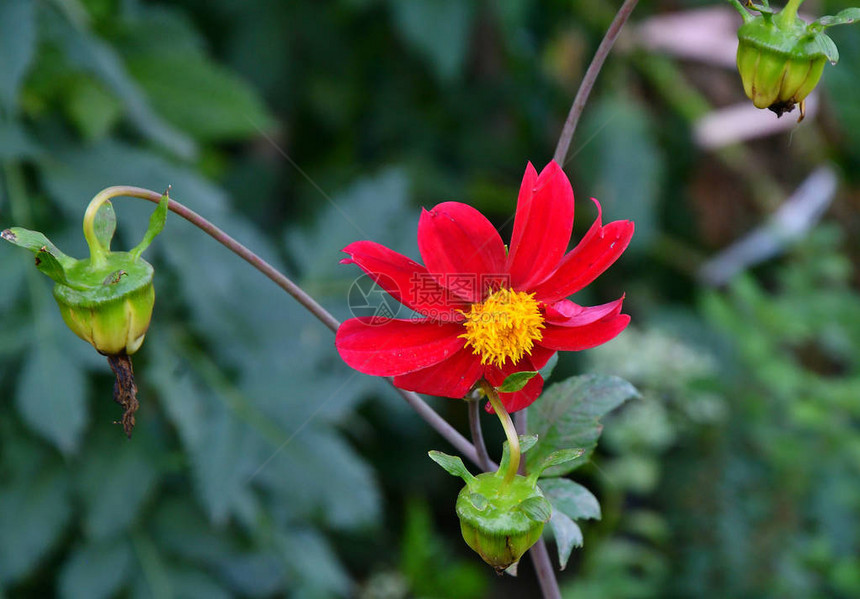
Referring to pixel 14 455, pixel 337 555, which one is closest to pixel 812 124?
pixel 337 555

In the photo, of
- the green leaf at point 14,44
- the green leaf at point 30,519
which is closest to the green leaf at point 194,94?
the green leaf at point 14,44

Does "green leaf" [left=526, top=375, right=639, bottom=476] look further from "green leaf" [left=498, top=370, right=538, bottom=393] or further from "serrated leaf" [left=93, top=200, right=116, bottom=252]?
"serrated leaf" [left=93, top=200, right=116, bottom=252]

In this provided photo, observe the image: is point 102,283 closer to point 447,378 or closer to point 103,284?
point 103,284

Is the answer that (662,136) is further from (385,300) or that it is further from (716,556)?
(385,300)

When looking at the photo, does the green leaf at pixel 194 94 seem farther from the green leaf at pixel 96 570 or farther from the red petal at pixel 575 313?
the red petal at pixel 575 313

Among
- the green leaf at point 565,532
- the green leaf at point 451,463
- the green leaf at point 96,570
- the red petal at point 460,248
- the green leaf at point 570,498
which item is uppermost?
the red petal at point 460,248
